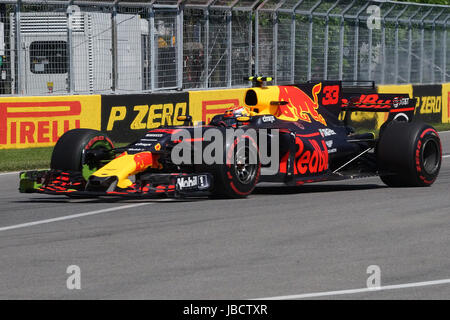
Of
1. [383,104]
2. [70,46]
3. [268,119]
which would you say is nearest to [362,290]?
[268,119]

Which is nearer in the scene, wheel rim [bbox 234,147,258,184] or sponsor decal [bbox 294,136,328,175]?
wheel rim [bbox 234,147,258,184]

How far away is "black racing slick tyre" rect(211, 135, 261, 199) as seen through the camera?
997 centimetres

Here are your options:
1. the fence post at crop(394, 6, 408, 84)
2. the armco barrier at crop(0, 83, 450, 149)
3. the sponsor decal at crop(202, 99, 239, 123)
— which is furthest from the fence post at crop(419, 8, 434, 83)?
the sponsor decal at crop(202, 99, 239, 123)

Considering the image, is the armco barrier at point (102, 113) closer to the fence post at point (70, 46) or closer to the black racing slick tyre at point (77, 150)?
the fence post at point (70, 46)

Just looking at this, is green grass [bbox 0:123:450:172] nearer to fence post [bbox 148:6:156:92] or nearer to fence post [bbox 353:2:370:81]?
fence post [bbox 148:6:156:92]

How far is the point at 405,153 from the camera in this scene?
1130 cm

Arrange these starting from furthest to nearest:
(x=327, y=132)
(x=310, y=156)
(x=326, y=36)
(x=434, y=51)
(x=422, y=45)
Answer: (x=434, y=51) < (x=422, y=45) < (x=326, y=36) < (x=327, y=132) < (x=310, y=156)

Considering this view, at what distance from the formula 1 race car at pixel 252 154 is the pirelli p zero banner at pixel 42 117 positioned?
5.04 meters

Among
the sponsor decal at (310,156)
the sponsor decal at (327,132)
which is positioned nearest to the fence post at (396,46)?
the sponsor decal at (327,132)

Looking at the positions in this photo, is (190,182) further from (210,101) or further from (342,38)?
(342,38)

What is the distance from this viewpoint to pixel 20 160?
14844 mm

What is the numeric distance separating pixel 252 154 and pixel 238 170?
23cm

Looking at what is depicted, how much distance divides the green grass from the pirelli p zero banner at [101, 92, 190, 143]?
1400 millimetres

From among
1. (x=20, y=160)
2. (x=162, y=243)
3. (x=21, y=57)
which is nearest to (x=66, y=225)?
(x=162, y=243)
